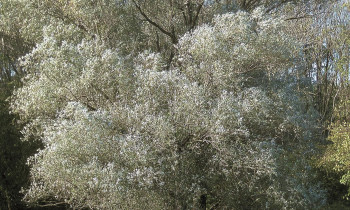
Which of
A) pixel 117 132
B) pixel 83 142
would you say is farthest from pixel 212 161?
pixel 83 142

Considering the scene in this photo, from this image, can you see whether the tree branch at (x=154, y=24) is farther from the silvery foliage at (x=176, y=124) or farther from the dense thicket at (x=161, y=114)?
the silvery foliage at (x=176, y=124)

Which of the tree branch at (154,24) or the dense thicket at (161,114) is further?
the tree branch at (154,24)

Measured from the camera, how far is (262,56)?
41.6 feet

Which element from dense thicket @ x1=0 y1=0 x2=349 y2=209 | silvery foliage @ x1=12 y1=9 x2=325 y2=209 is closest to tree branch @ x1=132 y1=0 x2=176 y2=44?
dense thicket @ x1=0 y1=0 x2=349 y2=209

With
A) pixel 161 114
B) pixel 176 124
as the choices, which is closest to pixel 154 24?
pixel 161 114

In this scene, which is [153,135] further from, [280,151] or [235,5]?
[235,5]

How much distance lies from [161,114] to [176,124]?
0.47 meters

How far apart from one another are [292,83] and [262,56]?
6.75 ft

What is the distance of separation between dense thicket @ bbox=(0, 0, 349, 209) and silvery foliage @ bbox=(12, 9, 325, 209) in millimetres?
35

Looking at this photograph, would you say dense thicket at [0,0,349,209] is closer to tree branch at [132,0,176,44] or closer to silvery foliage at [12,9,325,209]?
silvery foliage at [12,9,325,209]

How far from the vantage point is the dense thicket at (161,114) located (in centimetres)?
983

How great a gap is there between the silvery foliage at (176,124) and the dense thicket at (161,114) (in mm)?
35

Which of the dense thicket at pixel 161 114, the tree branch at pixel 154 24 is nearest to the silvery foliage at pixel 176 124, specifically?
the dense thicket at pixel 161 114

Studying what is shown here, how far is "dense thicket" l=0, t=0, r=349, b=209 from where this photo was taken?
9828 millimetres
